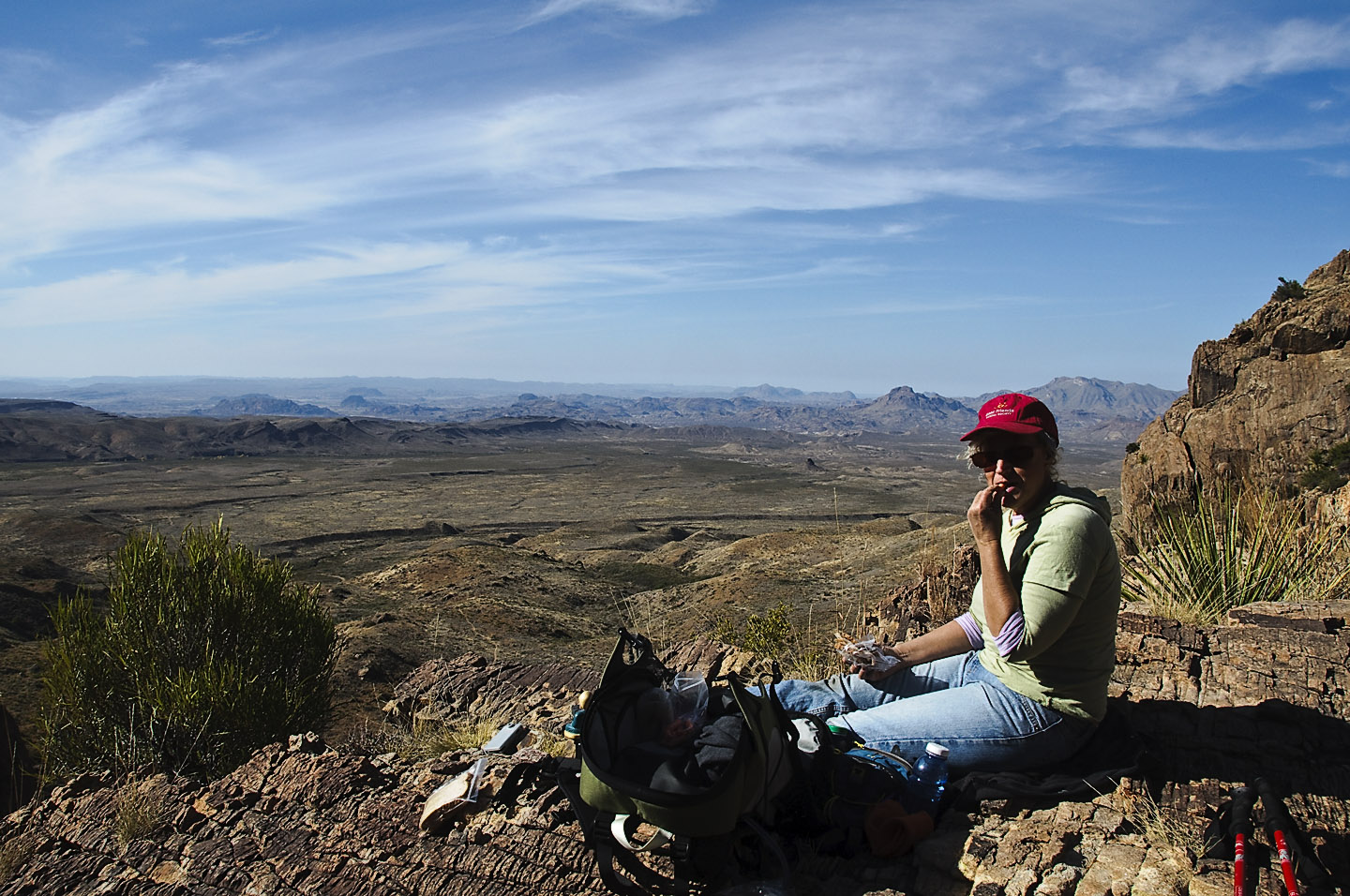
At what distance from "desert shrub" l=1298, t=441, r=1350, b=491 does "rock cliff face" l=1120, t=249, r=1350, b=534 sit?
149mm

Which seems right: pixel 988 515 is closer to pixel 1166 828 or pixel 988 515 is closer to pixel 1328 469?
pixel 1166 828

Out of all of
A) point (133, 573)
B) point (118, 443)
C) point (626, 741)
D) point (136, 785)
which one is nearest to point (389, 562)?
point (133, 573)

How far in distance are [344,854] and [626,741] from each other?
48.2 inches

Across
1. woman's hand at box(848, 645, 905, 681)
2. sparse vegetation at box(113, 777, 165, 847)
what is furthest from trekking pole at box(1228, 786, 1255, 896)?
sparse vegetation at box(113, 777, 165, 847)

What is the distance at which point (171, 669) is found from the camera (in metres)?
5.83

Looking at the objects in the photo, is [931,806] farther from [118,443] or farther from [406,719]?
[118,443]

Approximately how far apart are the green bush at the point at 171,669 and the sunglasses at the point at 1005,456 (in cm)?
506

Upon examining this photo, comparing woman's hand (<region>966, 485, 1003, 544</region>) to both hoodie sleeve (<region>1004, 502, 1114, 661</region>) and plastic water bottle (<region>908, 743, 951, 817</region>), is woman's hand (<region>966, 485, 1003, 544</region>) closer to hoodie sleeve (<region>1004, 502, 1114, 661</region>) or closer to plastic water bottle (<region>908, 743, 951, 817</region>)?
hoodie sleeve (<region>1004, 502, 1114, 661</region>)

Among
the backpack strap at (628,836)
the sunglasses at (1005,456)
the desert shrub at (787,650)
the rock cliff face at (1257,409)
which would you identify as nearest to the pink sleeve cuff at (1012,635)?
the sunglasses at (1005,456)

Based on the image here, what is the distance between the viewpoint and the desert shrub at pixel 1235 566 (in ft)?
16.1

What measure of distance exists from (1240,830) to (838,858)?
1.12 metres

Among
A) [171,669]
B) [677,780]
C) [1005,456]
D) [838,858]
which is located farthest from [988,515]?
[171,669]

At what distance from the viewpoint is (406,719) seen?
6.03 metres

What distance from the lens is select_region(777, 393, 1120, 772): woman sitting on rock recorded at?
104 inches
